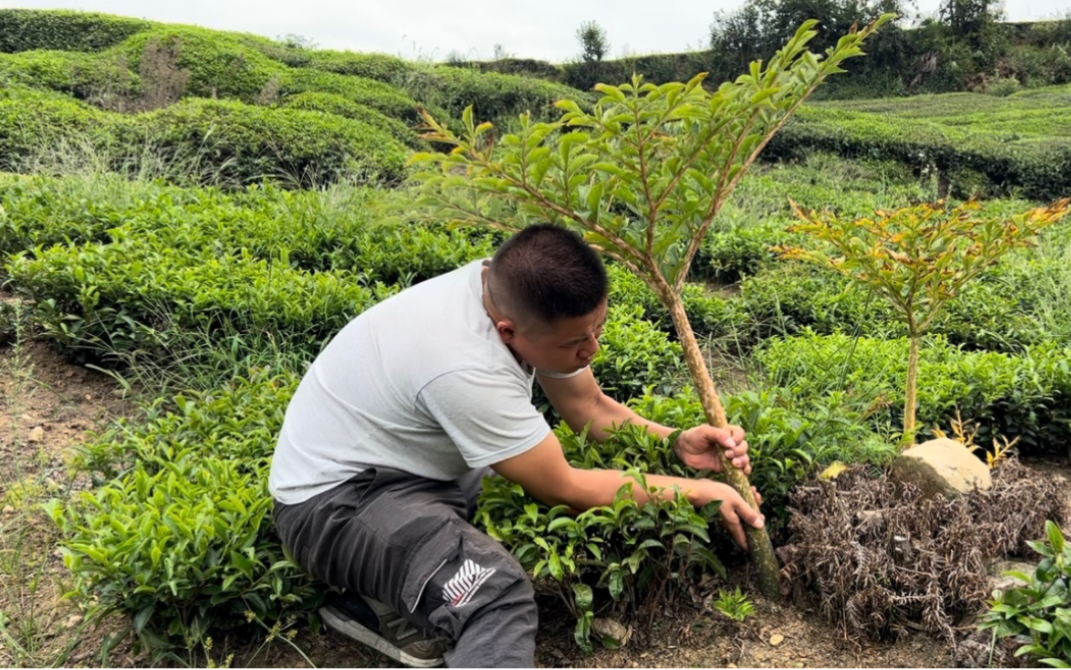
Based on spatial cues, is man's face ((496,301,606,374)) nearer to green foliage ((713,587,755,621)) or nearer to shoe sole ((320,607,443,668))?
green foliage ((713,587,755,621))

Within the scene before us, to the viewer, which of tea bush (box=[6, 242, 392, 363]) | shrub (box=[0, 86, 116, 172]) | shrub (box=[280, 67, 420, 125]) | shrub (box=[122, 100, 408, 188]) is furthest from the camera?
shrub (box=[280, 67, 420, 125])

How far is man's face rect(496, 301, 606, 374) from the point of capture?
217 cm

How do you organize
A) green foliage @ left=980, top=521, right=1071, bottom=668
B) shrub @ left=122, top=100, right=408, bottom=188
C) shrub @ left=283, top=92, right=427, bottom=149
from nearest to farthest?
green foliage @ left=980, top=521, right=1071, bottom=668, shrub @ left=122, top=100, right=408, bottom=188, shrub @ left=283, top=92, right=427, bottom=149

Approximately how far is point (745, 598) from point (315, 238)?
3.56 m

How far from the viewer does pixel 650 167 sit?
7.56 feet

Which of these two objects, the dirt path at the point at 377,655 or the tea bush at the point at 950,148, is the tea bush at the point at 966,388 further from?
the tea bush at the point at 950,148

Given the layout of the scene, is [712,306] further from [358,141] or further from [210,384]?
[358,141]

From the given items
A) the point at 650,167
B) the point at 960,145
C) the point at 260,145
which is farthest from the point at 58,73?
the point at 960,145

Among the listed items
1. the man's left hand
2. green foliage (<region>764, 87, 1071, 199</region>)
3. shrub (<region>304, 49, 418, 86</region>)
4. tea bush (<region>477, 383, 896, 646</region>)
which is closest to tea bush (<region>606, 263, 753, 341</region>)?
tea bush (<region>477, 383, 896, 646</region>)

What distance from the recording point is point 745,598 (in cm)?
250

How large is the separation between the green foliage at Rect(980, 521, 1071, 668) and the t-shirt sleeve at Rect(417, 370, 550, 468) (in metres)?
1.18

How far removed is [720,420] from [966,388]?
1606mm

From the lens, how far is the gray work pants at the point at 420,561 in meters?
2.16

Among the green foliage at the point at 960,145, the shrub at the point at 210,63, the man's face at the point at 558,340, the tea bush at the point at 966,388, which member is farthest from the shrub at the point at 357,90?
the man's face at the point at 558,340
